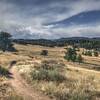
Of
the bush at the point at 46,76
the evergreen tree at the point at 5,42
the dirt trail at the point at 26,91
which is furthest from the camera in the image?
the evergreen tree at the point at 5,42

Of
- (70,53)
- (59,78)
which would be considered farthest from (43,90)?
(70,53)

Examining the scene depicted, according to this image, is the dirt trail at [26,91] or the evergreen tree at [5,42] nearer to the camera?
the dirt trail at [26,91]

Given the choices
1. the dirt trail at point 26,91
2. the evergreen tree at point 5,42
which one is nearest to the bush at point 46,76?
the dirt trail at point 26,91

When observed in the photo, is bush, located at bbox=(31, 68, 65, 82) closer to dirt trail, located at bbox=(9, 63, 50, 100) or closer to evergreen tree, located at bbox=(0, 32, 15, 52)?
dirt trail, located at bbox=(9, 63, 50, 100)

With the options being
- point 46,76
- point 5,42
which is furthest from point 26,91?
point 5,42

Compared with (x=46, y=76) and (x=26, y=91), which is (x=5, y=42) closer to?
(x=46, y=76)

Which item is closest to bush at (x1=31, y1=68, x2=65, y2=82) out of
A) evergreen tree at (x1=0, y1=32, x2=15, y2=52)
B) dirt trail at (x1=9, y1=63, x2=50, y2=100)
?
dirt trail at (x1=9, y1=63, x2=50, y2=100)

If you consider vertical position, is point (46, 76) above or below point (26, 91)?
above

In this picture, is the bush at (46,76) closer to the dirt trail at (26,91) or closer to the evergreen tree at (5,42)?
the dirt trail at (26,91)

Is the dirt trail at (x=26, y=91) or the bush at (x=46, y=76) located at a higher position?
the bush at (x=46, y=76)

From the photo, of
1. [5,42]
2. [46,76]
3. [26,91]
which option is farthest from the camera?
[5,42]

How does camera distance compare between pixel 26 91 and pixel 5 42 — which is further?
pixel 5 42

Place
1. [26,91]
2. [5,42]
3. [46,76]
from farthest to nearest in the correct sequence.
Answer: [5,42], [46,76], [26,91]

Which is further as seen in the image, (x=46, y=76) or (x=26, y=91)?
(x=46, y=76)
